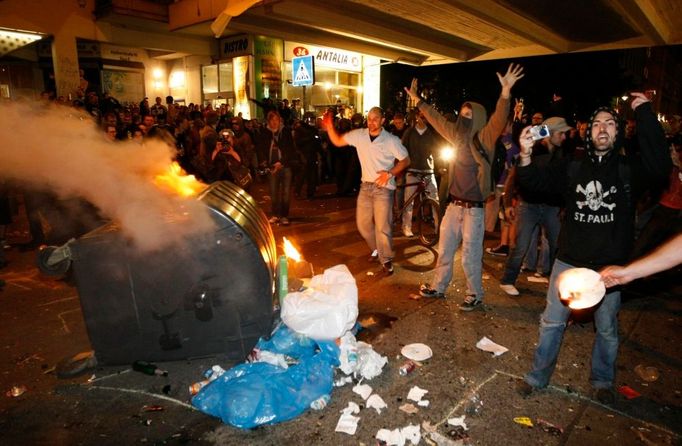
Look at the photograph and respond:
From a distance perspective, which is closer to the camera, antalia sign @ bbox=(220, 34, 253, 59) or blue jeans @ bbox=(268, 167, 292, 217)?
blue jeans @ bbox=(268, 167, 292, 217)

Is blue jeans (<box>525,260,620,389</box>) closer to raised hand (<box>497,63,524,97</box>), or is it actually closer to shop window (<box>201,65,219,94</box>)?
raised hand (<box>497,63,524,97</box>)

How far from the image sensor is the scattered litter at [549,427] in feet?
10.2

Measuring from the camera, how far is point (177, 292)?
362cm

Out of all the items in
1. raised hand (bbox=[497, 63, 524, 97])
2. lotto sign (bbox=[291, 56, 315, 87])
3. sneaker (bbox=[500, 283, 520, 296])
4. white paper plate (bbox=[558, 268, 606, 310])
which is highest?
lotto sign (bbox=[291, 56, 315, 87])

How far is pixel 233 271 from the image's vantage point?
3648mm

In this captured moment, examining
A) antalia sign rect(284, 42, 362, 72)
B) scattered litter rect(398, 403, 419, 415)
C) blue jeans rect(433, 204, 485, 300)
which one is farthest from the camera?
antalia sign rect(284, 42, 362, 72)

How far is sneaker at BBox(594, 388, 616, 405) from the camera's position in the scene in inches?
134

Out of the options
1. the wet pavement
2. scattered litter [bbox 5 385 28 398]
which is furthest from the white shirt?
scattered litter [bbox 5 385 28 398]

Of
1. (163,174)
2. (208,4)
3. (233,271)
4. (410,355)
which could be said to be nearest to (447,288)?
(410,355)

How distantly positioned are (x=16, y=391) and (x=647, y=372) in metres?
5.34

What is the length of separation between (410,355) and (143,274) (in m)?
2.46

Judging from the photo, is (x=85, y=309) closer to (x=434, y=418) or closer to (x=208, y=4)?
(x=434, y=418)

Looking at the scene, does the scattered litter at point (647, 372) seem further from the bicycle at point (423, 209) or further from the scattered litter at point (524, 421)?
the bicycle at point (423, 209)

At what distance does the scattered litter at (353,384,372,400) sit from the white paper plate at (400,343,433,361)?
25.1 inches
